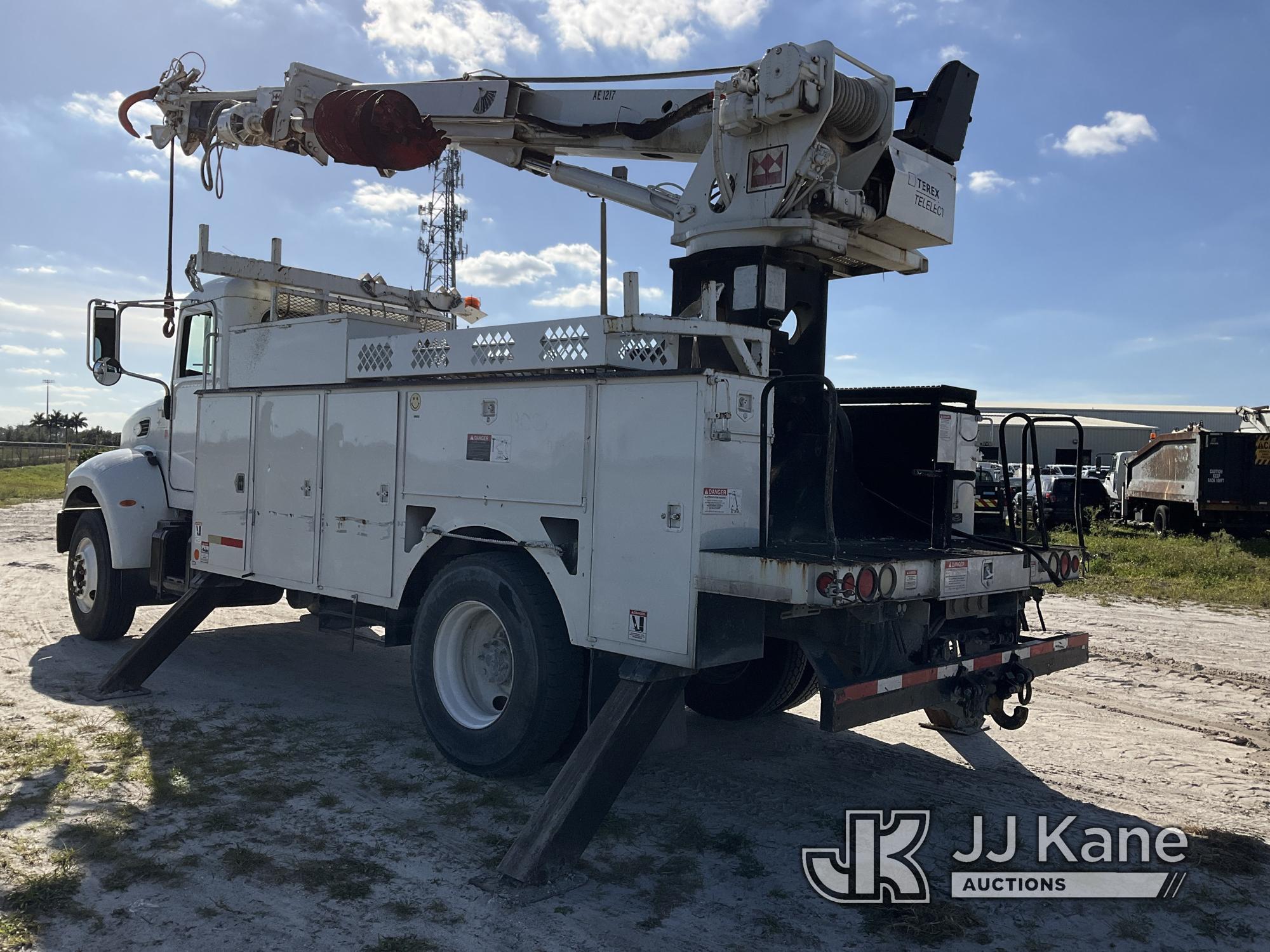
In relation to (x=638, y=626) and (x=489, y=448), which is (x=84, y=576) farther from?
(x=638, y=626)

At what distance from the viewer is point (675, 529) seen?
14.7ft

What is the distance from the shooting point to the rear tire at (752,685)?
6.49 meters

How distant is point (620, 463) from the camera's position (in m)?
4.72

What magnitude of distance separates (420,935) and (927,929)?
6.44 feet

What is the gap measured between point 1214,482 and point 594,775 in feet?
65.1

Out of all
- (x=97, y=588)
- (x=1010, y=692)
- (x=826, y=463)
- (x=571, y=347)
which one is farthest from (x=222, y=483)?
(x=1010, y=692)

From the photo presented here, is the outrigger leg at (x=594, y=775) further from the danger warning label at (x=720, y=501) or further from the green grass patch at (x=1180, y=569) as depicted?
the green grass patch at (x=1180, y=569)

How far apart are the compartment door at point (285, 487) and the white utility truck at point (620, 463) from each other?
2 centimetres

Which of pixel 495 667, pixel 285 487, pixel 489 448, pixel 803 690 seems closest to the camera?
pixel 489 448

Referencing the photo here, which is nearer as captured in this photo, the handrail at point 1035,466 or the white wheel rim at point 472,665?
the handrail at point 1035,466

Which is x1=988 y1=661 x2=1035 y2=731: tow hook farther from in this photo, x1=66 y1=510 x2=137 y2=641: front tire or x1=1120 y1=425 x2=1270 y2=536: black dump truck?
x1=1120 y1=425 x2=1270 y2=536: black dump truck

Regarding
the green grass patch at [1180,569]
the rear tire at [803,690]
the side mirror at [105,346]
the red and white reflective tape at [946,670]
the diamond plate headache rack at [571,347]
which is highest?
the side mirror at [105,346]

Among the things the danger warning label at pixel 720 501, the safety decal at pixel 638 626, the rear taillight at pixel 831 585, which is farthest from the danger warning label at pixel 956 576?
the safety decal at pixel 638 626

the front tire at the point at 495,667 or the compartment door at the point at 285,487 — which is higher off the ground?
the compartment door at the point at 285,487
